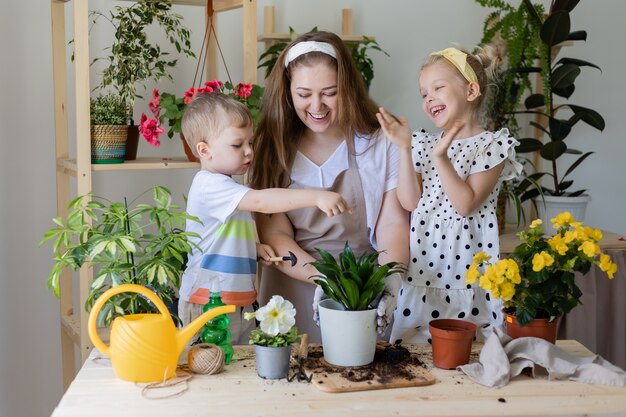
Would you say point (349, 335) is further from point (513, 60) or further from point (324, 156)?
point (513, 60)

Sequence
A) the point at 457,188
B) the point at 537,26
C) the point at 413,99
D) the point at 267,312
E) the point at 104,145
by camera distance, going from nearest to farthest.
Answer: the point at 267,312 → the point at 457,188 → the point at 104,145 → the point at 537,26 → the point at 413,99

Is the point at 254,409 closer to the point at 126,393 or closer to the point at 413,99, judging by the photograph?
the point at 126,393

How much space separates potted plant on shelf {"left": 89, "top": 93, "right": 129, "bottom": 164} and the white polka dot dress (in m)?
0.99

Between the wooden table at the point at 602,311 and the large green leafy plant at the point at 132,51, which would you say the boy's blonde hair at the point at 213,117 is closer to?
the large green leafy plant at the point at 132,51

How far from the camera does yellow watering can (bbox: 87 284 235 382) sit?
4.81ft

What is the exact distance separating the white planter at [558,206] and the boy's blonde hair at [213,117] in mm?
1602

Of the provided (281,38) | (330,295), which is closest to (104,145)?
(281,38)

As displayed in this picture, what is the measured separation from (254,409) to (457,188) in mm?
873

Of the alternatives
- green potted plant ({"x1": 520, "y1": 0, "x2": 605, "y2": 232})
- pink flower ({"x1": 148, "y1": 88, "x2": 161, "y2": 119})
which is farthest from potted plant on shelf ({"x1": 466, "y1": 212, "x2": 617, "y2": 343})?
green potted plant ({"x1": 520, "y1": 0, "x2": 605, "y2": 232})

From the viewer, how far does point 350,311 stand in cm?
155

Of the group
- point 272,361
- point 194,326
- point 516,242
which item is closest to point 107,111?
point 194,326

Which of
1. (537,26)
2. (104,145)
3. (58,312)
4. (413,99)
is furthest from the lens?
(413,99)

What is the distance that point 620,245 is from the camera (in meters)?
2.91

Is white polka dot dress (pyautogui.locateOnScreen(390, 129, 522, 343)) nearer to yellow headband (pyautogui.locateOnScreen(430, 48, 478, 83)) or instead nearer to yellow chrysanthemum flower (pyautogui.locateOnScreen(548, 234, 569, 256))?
yellow headband (pyautogui.locateOnScreen(430, 48, 478, 83))
